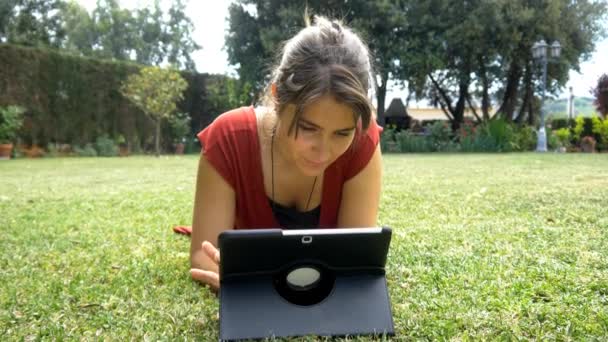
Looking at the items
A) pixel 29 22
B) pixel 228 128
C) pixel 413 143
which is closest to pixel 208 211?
pixel 228 128

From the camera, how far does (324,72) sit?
168 centimetres

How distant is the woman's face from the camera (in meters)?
1.69

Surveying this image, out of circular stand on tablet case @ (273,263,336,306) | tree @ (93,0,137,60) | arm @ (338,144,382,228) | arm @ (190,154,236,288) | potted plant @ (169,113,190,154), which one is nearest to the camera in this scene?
circular stand on tablet case @ (273,263,336,306)

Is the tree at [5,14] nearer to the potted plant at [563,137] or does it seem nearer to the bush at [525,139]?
the bush at [525,139]

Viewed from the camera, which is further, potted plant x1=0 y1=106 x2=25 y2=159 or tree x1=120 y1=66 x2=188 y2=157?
tree x1=120 y1=66 x2=188 y2=157

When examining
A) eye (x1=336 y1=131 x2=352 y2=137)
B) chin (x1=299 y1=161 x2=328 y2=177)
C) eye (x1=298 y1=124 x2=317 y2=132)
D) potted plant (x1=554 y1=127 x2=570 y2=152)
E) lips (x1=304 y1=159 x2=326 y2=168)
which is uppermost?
potted plant (x1=554 y1=127 x2=570 y2=152)

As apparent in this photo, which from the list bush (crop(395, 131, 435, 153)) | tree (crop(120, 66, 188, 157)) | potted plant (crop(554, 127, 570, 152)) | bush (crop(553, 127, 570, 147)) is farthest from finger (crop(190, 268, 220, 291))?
bush (crop(553, 127, 570, 147))

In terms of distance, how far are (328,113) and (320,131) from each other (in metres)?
0.08

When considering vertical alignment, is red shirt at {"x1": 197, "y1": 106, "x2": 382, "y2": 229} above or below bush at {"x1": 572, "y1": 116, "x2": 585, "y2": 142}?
below

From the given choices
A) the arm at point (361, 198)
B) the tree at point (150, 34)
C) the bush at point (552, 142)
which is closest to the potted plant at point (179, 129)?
the bush at point (552, 142)

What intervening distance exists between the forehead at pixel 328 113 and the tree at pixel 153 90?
16.1 meters

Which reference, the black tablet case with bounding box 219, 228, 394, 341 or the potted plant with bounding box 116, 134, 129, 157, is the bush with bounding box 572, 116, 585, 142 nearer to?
the potted plant with bounding box 116, 134, 129, 157

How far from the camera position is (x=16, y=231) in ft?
11.8

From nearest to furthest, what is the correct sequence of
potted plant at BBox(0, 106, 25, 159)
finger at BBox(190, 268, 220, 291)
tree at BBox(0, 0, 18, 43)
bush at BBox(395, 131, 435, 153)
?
finger at BBox(190, 268, 220, 291) < potted plant at BBox(0, 106, 25, 159) < bush at BBox(395, 131, 435, 153) < tree at BBox(0, 0, 18, 43)
